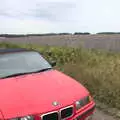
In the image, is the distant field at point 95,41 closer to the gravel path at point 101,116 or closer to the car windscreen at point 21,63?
the gravel path at point 101,116

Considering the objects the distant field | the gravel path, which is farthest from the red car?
the distant field

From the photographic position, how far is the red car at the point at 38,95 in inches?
228

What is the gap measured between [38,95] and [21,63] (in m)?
1.74

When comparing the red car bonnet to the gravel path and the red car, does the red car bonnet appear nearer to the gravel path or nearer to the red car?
the red car

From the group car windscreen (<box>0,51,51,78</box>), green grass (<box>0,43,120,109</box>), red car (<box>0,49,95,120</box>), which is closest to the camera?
red car (<box>0,49,95,120</box>)

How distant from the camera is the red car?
5.79 meters

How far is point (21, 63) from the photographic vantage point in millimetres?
7781

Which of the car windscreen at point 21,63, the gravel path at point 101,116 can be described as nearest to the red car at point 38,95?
the car windscreen at point 21,63

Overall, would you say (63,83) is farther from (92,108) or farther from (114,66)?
(114,66)

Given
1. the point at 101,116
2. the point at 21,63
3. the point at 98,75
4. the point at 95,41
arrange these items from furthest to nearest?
the point at 95,41
the point at 98,75
the point at 101,116
the point at 21,63

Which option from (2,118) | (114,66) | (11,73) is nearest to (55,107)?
(2,118)

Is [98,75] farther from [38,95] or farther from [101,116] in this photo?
[38,95]

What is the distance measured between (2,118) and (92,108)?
1.70 m

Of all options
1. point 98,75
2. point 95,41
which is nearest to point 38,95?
point 98,75
